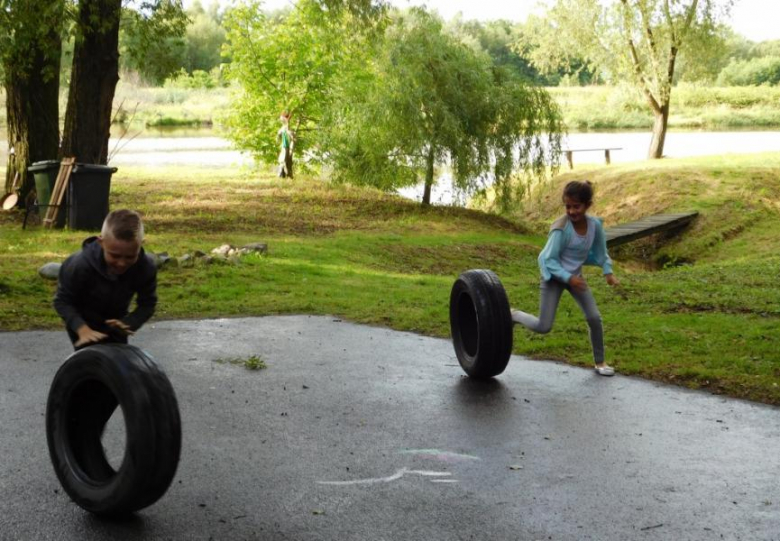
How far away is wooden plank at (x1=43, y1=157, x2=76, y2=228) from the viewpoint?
16.7 m

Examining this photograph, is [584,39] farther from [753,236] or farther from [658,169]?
[753,236]

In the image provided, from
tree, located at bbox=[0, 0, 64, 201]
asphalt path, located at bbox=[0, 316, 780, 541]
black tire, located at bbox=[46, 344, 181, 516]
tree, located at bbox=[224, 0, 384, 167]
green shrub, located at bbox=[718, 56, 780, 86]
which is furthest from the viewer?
green shrub, located at bbox=[718, 56, 780, 86]

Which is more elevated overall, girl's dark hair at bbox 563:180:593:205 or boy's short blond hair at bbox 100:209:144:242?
girl's dark hair at bbox 563:180:593:205

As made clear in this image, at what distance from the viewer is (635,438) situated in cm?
658

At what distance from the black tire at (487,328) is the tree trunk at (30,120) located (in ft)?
45.8

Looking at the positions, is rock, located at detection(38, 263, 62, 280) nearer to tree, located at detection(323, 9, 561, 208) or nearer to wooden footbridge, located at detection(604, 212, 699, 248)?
tree, located at detection(323, 9, 561, 208)

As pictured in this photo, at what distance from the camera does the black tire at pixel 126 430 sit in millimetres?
4723

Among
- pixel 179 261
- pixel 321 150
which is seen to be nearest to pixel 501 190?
pixel 321 150

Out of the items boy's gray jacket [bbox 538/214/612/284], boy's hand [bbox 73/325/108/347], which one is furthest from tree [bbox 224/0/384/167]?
boy's hand [bbox 73/325/108/347]

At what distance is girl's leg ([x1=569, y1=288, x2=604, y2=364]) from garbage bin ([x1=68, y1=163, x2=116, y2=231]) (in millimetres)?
10604

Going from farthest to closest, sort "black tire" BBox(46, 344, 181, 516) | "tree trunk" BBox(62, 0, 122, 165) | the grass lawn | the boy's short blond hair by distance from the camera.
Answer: "tree trunk" BBox(62, 0, 122, 165) < the grass lawn < the boy's short blond hair < "black tire" BBox(46, 344, 181, 516)

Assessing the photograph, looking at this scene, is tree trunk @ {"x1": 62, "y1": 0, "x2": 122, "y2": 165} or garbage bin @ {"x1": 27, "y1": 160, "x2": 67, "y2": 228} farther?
tree trunk @ {"x1": 62, "y1": 0, "x2": 122, "y2": 165}

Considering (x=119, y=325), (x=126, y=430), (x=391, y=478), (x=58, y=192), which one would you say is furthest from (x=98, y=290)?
(x=58, y=192)

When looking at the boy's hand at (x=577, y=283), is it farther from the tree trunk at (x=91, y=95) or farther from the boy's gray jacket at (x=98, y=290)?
the tree trunk at (x=91, y=95)
